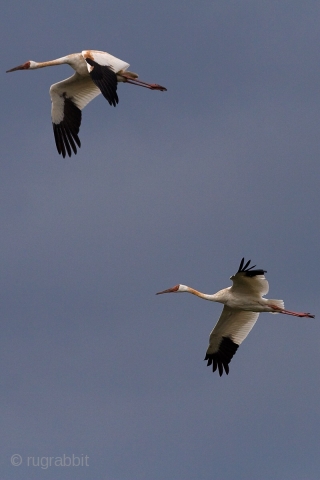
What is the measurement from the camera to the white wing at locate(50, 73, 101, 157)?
31.0 meters

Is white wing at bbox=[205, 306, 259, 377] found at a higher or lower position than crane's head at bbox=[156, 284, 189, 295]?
lower

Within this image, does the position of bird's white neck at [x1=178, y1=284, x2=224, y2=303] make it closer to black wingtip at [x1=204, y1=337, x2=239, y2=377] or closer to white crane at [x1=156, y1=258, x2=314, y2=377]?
white crane at [x1=156, y1=258, x2=314, y2=377]

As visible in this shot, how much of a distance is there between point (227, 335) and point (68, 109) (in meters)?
6.47

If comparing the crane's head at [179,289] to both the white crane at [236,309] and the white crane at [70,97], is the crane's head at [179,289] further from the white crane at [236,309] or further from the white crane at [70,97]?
the white crane at [70,97]

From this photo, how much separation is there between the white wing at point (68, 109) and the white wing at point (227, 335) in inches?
209

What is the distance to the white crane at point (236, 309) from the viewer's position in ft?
92.3

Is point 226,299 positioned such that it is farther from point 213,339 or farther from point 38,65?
point 38,65

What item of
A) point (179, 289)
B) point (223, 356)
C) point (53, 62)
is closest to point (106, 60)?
point (53, 62)

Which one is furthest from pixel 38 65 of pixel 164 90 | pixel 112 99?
pixel 112 99

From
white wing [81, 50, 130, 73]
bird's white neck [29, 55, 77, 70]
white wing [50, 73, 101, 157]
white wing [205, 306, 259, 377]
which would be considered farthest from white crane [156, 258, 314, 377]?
bird's white neck [29, 55, 77, 70]

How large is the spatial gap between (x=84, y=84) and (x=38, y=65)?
142cm

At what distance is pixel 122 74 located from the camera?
1163 inches

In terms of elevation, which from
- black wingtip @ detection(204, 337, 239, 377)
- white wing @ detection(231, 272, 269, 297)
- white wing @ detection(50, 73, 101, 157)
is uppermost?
white wing @ detection(50, 73, 101, 157)

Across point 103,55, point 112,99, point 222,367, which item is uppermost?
point 103,55
